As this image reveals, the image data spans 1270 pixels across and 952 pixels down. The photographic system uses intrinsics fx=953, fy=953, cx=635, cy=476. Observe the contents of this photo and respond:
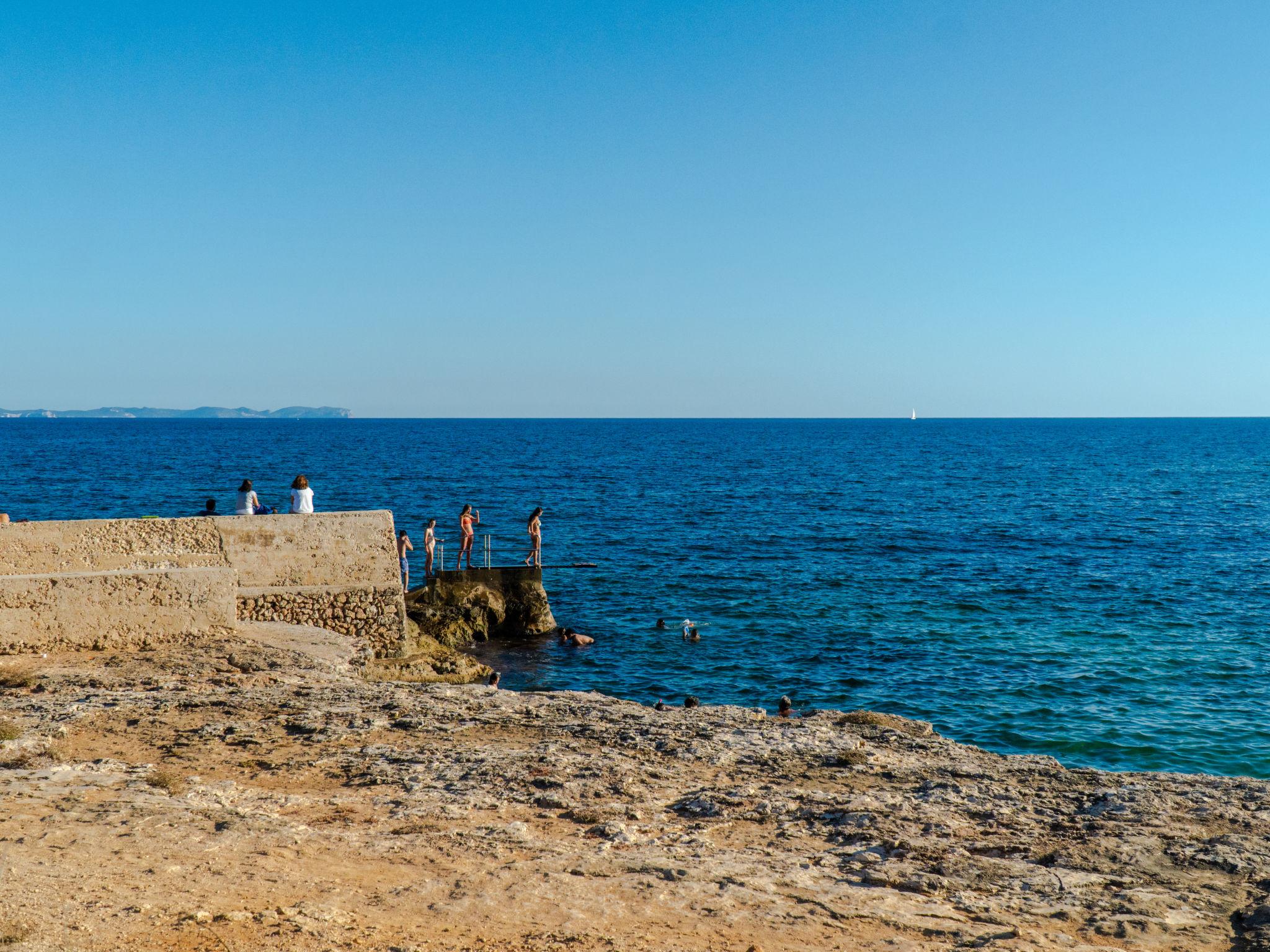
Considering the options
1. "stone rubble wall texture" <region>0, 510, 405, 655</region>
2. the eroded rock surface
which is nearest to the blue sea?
the eroded rock surface

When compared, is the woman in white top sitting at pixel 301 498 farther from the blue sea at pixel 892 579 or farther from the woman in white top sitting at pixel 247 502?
the blue sea at pixel 892 579

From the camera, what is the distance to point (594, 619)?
82.5 ft

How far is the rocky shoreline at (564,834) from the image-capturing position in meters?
6.38

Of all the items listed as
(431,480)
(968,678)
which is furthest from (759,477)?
(968,678)

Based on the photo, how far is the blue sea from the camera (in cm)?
1809

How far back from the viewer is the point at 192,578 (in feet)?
49.6

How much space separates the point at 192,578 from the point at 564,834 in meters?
9.53

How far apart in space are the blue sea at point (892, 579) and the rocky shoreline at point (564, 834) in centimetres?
665

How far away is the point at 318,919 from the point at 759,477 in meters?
67.0

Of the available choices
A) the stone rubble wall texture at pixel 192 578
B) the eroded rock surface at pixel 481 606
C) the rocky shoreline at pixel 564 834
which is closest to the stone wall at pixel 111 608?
the stone rubble wall texture at pixel 192 578

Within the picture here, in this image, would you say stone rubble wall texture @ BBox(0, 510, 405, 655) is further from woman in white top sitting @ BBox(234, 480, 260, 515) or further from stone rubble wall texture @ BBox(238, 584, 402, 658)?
woman in white top sitting @ BBox(234, 480, 260, 515)

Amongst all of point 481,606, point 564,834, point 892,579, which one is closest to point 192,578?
point 481,606

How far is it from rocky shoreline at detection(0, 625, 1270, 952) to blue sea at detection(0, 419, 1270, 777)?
6.65 meters

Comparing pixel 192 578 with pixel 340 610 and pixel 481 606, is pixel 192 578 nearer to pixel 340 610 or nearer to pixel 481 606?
pixel 340 610
